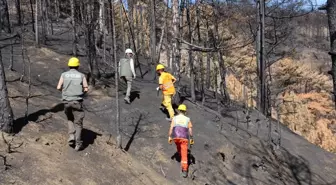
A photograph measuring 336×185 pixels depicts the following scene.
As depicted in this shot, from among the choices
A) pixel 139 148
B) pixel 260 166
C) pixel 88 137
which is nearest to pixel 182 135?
pixel 139 148

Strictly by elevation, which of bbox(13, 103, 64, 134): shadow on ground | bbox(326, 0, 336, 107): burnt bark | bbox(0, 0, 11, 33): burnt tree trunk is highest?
bbox(0, 0, 11, 33): burnt tree trunk

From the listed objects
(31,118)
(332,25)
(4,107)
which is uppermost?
(332,25)

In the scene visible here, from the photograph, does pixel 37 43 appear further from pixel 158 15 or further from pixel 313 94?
pixel 313 94

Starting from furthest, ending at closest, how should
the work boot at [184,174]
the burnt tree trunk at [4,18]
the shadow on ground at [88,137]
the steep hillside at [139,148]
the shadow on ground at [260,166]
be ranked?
the burnt tree trunk at [4,18] → the shadow on ground at [260,166] → the work boot at [184,174] → the shadow on ground at [88,137] → the steep hillside at [139,148]

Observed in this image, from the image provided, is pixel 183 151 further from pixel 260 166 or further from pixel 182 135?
pixel 260 166

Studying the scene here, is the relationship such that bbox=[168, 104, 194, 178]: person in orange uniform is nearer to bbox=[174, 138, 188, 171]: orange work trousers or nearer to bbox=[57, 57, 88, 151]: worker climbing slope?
bbox=[174, 138, 188, 171]: orange work trousers

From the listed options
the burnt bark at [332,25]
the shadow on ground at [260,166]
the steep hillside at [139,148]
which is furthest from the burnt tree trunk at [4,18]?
the burnt bark at [332,25]

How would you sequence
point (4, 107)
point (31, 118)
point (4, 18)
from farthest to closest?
point (4, 18), point (31, 118), point (4, 107)

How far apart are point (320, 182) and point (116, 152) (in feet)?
24.1

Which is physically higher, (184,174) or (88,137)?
(88,137)

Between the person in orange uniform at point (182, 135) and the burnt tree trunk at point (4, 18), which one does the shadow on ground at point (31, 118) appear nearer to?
the person in orange uniform at point (182, 135)

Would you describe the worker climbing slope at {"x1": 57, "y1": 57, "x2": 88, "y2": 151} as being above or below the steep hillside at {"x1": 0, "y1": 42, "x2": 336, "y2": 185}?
above

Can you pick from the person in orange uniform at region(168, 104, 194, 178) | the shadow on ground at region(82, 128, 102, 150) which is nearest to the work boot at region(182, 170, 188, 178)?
the person in orange uniform at region(168, 104, 194, 178)

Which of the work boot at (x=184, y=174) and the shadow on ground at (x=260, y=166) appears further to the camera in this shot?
the shadow on ground at (x=260, y=166)
